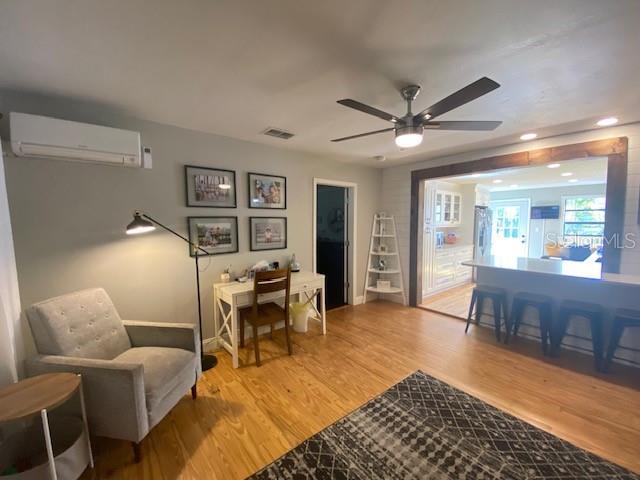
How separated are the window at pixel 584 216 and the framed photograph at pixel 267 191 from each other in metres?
7.78

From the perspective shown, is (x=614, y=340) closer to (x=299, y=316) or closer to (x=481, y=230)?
(x=299, y=316)

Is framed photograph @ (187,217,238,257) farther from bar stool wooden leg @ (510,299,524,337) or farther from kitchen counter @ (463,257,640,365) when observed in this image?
bar stool wooden leg @ (510,299,524,337)

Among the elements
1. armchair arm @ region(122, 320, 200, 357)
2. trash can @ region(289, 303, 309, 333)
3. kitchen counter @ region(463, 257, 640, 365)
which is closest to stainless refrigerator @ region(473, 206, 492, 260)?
kitchen counter @ region(463, 257, 640, 365)

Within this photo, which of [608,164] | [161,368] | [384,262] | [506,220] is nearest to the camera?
[161,368]

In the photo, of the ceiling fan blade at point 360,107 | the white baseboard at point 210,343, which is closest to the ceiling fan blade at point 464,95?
the ceiling fan blade at point 360,107

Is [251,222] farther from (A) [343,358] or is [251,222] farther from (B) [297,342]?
(A) [343,358]

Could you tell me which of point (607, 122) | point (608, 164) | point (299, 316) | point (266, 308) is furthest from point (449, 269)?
point (266, 308)

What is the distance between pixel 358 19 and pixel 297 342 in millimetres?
2963

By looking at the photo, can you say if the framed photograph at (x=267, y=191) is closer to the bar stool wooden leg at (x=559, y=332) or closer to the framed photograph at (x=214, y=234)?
the framed photograph at (x=214, y=234)

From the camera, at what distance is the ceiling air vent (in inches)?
107

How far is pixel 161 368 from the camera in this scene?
68.8 inches

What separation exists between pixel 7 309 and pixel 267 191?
7.62 ft

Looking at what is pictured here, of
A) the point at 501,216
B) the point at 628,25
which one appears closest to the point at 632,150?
the point at 628,25

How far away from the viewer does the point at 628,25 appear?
1.25 meters
